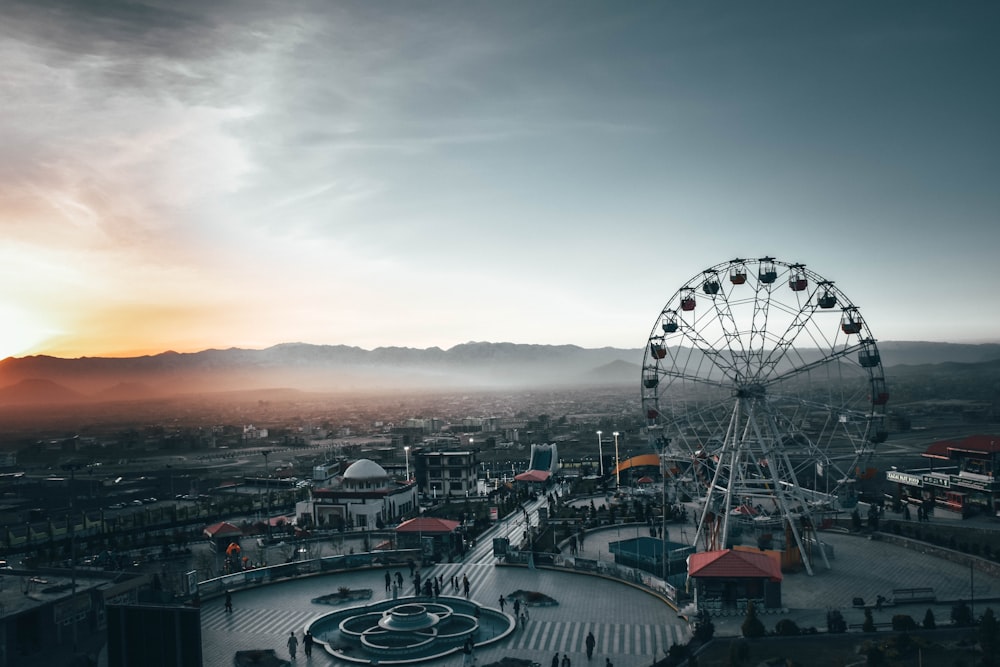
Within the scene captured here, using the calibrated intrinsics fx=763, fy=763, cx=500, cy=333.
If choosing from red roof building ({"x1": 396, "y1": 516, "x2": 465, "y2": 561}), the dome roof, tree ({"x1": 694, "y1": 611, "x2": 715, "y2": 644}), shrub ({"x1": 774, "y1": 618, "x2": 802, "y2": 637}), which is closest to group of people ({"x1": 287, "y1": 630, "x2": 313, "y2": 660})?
tree ({"x1": 694, "y1": 611, "x2": 715, "y2": 644})

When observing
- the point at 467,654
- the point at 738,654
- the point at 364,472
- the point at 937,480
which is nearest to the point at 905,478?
the point at 937,480

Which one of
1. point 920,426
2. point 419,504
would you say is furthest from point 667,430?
point 920,426

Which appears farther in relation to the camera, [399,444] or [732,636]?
[399,444]

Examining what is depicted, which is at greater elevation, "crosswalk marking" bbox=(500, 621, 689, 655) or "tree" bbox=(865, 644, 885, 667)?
"tree" bbox=(865, 644, 885, 667)

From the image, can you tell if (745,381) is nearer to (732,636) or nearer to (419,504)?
(732,636)

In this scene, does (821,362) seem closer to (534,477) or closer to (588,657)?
(588,657)

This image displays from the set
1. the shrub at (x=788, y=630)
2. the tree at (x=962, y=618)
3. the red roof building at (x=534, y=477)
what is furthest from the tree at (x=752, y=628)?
the red roof building at (x=534, y=477)

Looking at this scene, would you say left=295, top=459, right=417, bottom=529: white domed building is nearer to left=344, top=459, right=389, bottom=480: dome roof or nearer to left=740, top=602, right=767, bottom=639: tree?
left=344, top=459, right=389, bottom=480: dome roof
